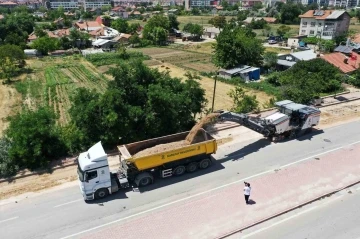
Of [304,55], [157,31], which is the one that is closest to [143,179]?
[304,55]

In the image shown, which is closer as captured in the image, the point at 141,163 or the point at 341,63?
the point at 141,163

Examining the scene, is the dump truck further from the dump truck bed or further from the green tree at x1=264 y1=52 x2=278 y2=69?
the green tree at x1=264 y1=52 x2=278 y2=69

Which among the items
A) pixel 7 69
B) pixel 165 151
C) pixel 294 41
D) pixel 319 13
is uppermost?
pixel 319 13

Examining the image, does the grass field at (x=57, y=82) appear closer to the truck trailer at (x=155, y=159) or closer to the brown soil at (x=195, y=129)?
the truck trailer at (x=155, y=159)

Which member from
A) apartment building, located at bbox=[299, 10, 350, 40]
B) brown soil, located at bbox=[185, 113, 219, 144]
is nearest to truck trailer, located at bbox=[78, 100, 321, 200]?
brown soil, located at bbox=[185, 113, 219, 144]

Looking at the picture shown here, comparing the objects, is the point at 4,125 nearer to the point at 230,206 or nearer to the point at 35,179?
the point at 35,179

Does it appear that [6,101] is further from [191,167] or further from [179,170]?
[191,167]
